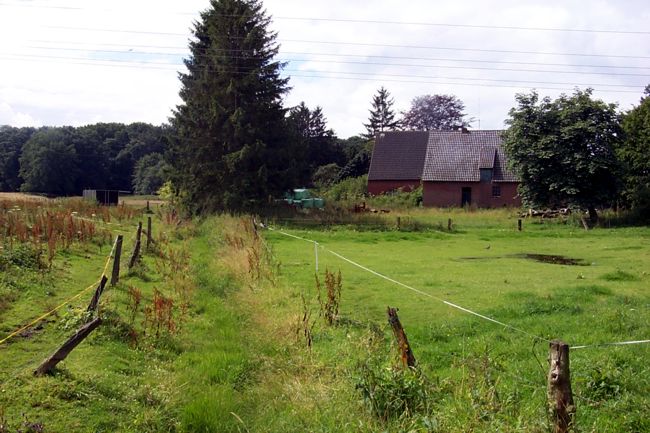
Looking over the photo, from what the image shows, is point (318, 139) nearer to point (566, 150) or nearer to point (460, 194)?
point (460, 194)

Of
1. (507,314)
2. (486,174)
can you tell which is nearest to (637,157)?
(486,174)

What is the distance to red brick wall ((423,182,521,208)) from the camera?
51938 mm

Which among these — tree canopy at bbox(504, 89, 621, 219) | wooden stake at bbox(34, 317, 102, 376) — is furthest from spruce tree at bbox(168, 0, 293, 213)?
wooden stake at bbox(34, 317, 102, 376)

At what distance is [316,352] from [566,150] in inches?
1180

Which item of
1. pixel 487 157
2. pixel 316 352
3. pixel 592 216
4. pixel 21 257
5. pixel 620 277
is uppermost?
pixel 487 157

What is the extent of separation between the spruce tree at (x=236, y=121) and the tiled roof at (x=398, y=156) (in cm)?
2419

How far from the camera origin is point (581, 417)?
559cm

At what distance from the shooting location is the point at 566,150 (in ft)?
111

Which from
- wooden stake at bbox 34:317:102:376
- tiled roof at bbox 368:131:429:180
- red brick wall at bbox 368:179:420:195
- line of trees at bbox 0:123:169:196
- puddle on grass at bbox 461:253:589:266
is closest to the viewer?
wooden stake at bbox 34:317:102:376

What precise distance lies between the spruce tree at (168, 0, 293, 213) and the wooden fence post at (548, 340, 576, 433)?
1199 inches

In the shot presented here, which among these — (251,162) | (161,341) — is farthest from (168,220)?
(161,341)

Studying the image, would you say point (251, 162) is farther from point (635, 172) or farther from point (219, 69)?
point (635, 172)

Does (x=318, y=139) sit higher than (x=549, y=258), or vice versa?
(x=318, y=139)

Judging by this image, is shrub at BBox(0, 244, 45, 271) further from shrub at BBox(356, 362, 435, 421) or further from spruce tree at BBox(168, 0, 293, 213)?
spruce tree at BBox(168, 0, 293, 213)
